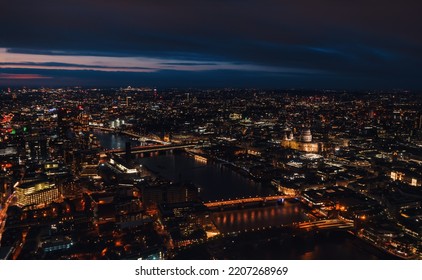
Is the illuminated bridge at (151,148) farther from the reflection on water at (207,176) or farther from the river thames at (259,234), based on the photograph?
the river thames at (259,234)

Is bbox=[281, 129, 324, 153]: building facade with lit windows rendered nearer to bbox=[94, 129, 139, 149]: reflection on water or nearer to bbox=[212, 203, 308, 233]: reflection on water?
bbox=[94, 129, 139, 149]: reflection on water

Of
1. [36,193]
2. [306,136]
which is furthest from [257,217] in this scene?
[306,136]

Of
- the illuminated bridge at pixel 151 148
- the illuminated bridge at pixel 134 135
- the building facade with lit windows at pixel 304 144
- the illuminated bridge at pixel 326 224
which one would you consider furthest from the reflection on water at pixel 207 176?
the building facade with lit windows at pixel 304 144

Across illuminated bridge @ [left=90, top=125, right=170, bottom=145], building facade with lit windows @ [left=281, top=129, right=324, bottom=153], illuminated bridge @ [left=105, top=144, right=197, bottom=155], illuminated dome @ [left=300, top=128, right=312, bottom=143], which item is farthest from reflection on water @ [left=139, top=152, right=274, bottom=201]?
illuminated dome @ [left=300, top=128, right=312, bottom=143]

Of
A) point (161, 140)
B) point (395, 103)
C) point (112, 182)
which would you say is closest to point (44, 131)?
point (161, 140)

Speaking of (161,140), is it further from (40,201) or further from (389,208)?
(389,208)

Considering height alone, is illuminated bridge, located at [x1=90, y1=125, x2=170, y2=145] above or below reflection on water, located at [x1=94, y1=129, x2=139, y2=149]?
above

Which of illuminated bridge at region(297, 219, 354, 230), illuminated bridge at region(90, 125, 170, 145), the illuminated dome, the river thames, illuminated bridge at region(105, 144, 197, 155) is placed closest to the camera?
the river thames
